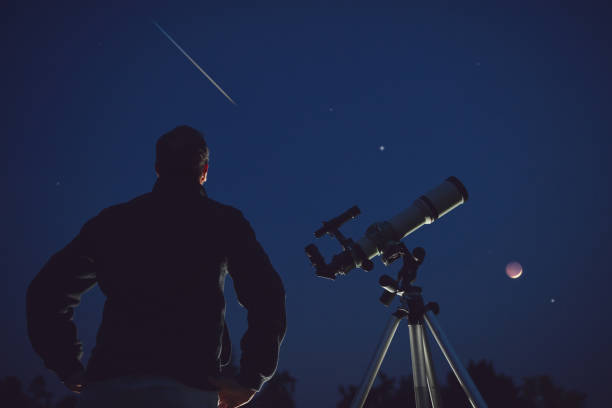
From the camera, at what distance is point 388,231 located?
342cm

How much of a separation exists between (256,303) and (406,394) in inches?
1244

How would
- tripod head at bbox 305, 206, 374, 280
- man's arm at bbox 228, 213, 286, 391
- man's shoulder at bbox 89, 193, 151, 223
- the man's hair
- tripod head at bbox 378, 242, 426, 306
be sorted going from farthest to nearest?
tripod head at bbox 305, 206, 374, 280, tripod head at bbox 378, 242, 426, 306, the man's hair, man's shoulder at bbox 89, 193, 151, 223, man's arm at bbox 228, 213, 286, 391

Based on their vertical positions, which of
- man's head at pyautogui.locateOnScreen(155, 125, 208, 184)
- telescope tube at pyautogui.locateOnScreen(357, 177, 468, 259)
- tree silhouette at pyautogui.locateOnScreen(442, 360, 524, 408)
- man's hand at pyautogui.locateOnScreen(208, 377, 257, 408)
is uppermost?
tree silhouette at pyautogui.locateOnScreen(442, 360, 524, 408)

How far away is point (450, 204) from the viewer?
11.6ft

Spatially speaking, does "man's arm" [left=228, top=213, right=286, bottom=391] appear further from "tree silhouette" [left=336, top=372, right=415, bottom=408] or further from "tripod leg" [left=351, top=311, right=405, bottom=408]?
"tree silhouette" [left=336, top=372, right=415, bottom=408]

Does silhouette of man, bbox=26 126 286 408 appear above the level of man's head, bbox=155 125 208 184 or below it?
below

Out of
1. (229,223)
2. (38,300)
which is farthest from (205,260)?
(38,300)

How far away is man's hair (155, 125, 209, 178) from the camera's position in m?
1.66

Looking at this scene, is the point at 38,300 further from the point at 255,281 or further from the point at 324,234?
the point at 324,234

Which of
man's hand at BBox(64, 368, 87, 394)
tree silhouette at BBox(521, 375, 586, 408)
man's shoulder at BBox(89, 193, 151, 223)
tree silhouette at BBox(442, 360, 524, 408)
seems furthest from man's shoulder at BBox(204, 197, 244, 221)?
tree silhouette at BBox(521, 375, 586, 408)

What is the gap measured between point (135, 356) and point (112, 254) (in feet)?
1.50

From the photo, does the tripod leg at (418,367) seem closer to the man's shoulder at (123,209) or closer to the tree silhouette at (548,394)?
the man's shoulder at (123,209)

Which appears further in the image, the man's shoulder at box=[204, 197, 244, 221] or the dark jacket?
the man's shoulder at box=[204, 197, 244, 221]

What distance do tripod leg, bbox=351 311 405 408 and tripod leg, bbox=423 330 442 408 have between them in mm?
235
